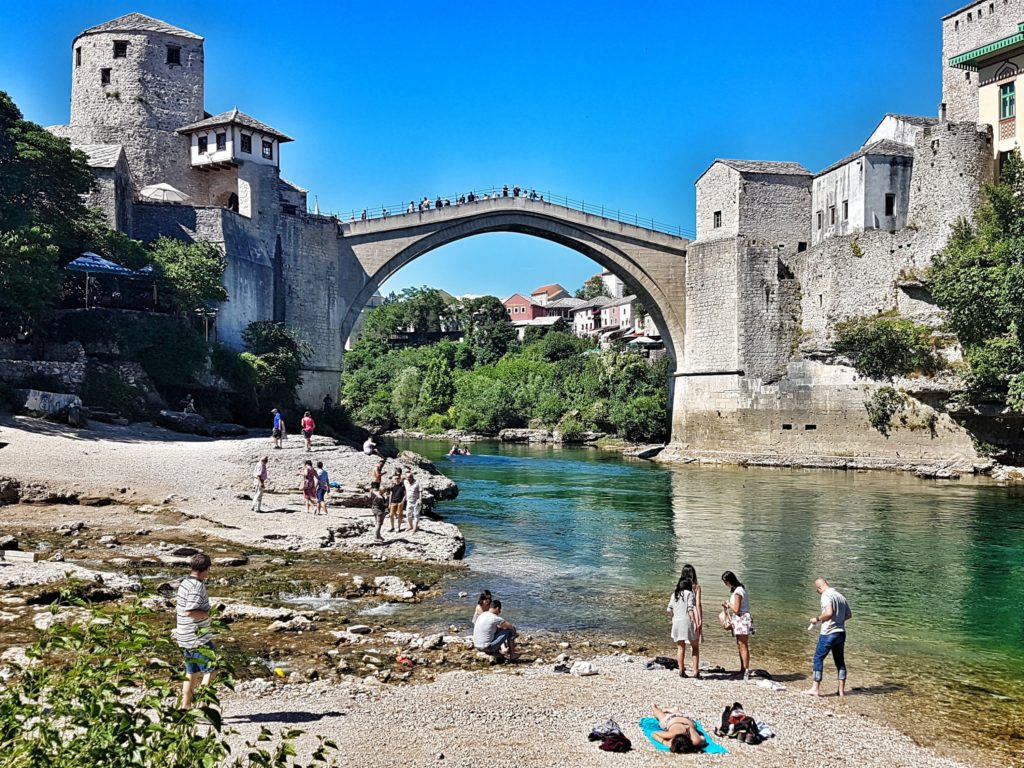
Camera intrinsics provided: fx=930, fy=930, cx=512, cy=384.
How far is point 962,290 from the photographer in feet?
92.0

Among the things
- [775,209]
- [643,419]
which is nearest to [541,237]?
[775,209]

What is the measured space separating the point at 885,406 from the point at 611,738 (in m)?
29.5

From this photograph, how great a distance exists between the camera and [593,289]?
106 m

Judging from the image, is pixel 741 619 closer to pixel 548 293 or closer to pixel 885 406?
pixel 885 406

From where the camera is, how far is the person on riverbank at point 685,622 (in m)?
9.23

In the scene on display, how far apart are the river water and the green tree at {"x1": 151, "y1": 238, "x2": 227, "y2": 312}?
10.0m

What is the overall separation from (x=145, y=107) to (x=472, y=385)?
31.4m

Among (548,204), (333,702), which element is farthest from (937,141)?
(333,702)

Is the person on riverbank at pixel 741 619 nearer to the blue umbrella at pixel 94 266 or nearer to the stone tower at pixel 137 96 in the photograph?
the blue umbrella at pixel 94 266

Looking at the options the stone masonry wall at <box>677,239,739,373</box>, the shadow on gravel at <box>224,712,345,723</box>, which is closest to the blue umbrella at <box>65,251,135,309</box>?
the shadow on gravel at <box>224,712,345,723</box>

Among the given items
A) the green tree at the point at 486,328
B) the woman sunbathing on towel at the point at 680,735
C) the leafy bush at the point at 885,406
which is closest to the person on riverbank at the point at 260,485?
the woman sunbathing on towel at the point at 680,735

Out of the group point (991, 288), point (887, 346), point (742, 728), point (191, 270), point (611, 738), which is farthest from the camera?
point (887, 346)

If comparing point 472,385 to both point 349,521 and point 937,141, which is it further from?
point 349,521

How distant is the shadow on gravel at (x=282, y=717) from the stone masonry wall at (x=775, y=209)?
32949mm
